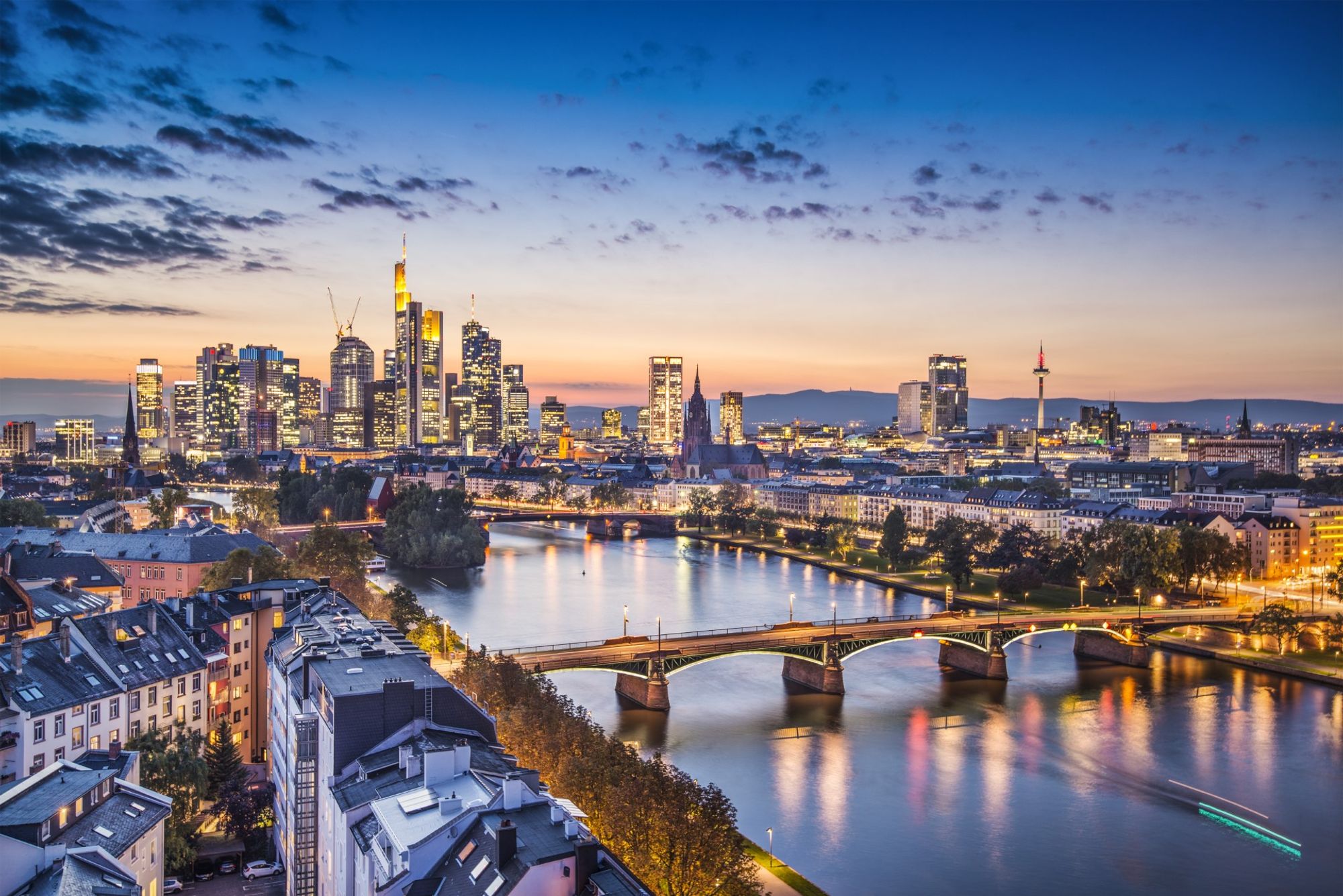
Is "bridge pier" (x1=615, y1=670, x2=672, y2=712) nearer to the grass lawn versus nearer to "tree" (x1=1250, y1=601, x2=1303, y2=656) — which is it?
the grass lawn

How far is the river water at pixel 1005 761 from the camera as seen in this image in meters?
18.5

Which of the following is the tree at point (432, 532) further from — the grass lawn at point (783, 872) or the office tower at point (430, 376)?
the office tower at point (430, 376)

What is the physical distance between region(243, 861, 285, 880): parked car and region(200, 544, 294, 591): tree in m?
13.0

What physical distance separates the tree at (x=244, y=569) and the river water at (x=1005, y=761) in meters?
7.03

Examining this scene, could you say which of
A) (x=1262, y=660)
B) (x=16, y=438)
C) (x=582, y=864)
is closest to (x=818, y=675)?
(x=1262, y=660)

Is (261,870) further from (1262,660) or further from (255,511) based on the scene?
(255,511)

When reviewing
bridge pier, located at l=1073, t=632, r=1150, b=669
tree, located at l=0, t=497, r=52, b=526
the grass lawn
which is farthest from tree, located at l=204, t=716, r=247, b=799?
tree, located at l=0, t=497, r=52, b=526

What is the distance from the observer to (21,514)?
45438 millimetres

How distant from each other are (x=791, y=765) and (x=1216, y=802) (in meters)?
8.59

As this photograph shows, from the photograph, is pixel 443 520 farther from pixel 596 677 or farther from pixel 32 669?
pixel 32 669

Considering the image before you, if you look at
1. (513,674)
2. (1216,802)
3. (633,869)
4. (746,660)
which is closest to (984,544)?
(746,660)

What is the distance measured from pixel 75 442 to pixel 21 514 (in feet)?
447

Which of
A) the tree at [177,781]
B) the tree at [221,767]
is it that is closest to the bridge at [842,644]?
the tree at [221,767]

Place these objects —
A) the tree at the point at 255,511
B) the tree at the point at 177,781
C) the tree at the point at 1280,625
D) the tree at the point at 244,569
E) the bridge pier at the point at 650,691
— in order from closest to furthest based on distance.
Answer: the tree at the point at 177,781
the bridge pier at the point at 650,691
the tree at the point at 244,569
the tree at the point at 1280,625
the tree at the point at 255,511
